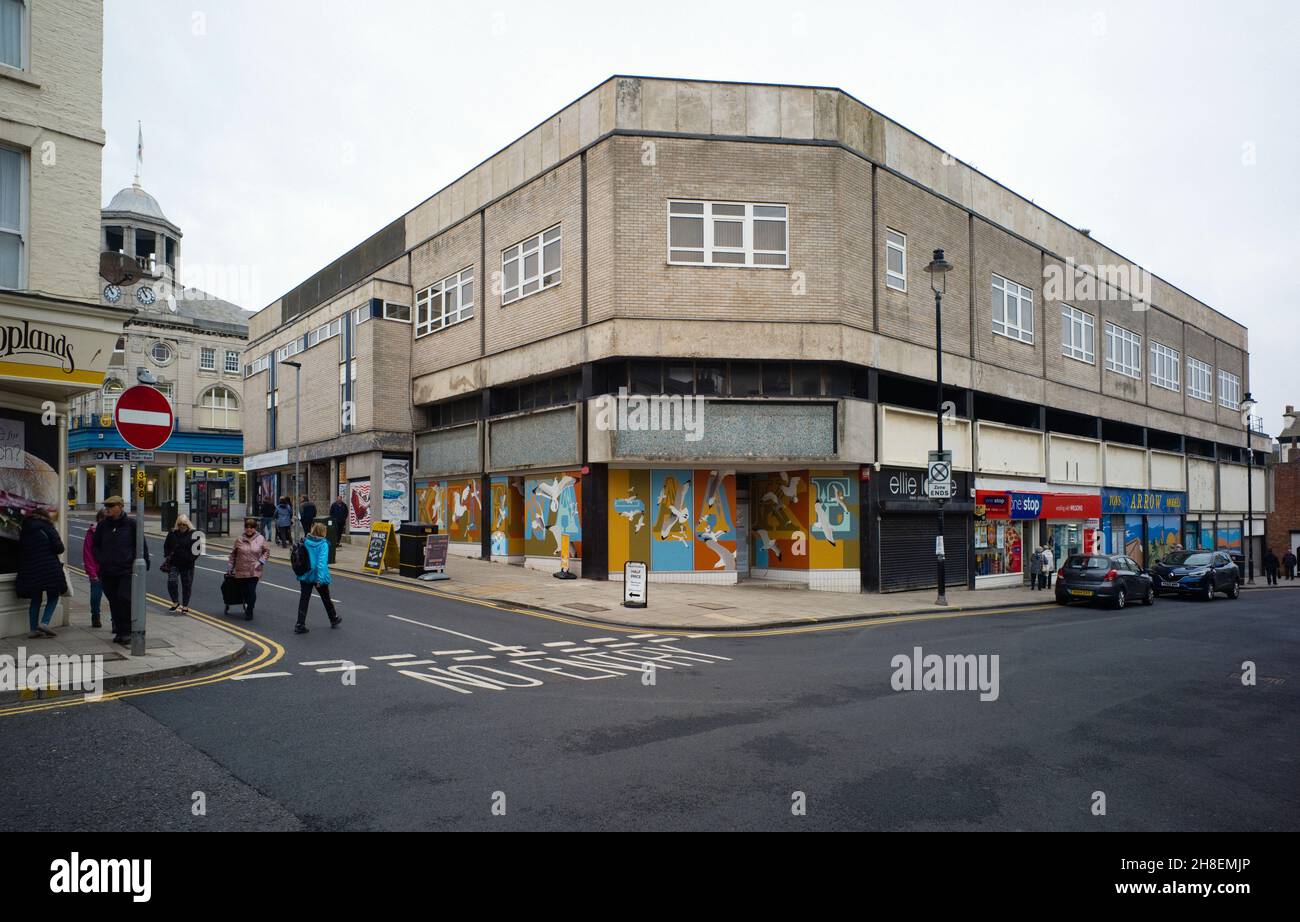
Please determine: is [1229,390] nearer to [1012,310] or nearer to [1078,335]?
[1078,335]

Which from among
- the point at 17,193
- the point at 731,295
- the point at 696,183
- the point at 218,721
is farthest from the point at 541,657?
the point at 696,183

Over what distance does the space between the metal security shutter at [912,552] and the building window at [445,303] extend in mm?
15705

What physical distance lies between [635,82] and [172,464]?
5309 centimetres

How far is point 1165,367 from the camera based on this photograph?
42.0m

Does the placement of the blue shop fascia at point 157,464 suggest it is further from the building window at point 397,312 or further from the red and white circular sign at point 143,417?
the red and white circular sign at point 143,417

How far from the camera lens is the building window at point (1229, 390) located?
4872 cm

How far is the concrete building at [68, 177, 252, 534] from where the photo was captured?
191 ft

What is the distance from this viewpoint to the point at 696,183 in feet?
72.4

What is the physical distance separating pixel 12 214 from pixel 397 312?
20869 millimetres

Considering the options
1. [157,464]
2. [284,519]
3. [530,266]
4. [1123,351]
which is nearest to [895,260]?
[530,266]

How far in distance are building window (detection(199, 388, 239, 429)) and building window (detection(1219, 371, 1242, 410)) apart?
68.0 metres

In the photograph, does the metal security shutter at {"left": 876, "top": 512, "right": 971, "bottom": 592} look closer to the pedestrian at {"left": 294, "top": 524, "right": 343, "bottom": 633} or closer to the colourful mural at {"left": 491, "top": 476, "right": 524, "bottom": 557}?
the colourful mural at {"left": 491, "top": 476, "right": 524, "bottom": 557}
